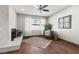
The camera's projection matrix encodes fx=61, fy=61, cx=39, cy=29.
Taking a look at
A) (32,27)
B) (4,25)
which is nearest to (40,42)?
(4,25)

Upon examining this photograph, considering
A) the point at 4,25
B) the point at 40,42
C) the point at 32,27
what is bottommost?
the point at 40,42

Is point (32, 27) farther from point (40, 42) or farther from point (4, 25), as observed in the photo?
point (4, 25)

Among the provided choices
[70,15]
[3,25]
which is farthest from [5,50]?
[70,15]

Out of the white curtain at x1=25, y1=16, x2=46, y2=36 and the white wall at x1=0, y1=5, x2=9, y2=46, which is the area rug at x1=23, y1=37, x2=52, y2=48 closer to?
the white wall at x1=0, y1=5, x2=9, y2=46

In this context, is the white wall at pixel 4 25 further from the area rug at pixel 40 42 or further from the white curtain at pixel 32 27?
the white curtain at pixel 32 27

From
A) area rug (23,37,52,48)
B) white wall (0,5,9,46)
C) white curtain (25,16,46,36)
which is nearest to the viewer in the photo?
white wall (0,5,9,46)

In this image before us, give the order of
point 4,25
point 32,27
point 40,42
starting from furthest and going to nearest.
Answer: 1. point 32,27
2. point 40,42
3. point 4,25

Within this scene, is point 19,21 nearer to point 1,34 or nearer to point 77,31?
point 1,34

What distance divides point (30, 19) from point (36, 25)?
100 cm

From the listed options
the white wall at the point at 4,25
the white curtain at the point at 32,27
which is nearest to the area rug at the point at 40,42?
the white wall at the point at 4,25

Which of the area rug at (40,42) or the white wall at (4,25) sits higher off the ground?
the white wall at (4,25)

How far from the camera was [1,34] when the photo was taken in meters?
2.48

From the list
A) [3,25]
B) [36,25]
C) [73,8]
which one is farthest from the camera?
[36,25]

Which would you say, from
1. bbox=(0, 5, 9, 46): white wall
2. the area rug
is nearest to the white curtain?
the area rug
